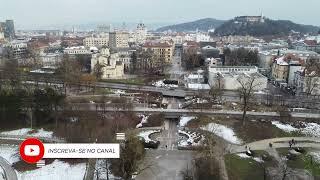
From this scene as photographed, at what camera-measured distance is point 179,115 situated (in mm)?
25484

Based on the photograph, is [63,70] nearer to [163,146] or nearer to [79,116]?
Result: [79,116]

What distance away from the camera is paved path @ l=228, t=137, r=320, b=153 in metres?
A: 19.4

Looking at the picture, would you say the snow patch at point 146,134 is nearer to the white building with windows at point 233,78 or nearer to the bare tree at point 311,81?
the white building with windows at point 233,78

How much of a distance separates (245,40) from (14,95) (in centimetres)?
6533

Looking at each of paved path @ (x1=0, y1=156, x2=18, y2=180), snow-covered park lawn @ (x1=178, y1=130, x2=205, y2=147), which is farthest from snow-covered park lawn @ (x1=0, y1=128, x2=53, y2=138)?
snow-covered park lawn @ (x1=178, y1=130, x2=205, y2=147)

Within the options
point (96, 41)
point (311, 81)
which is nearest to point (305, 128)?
point (311, 81)

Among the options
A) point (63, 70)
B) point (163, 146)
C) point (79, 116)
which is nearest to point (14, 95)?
point (79, 116)

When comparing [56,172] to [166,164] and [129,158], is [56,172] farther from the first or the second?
[166,164]

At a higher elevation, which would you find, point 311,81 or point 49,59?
point 311,81

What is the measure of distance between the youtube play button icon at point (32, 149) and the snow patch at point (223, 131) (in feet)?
51.2

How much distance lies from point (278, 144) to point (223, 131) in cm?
372

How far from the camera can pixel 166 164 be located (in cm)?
1734

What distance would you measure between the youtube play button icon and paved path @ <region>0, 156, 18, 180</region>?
1071cm

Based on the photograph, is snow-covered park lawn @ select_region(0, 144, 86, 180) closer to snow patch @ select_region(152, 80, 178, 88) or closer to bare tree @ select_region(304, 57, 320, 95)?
snow patch @ select_region(152, 80, 178, 88)
